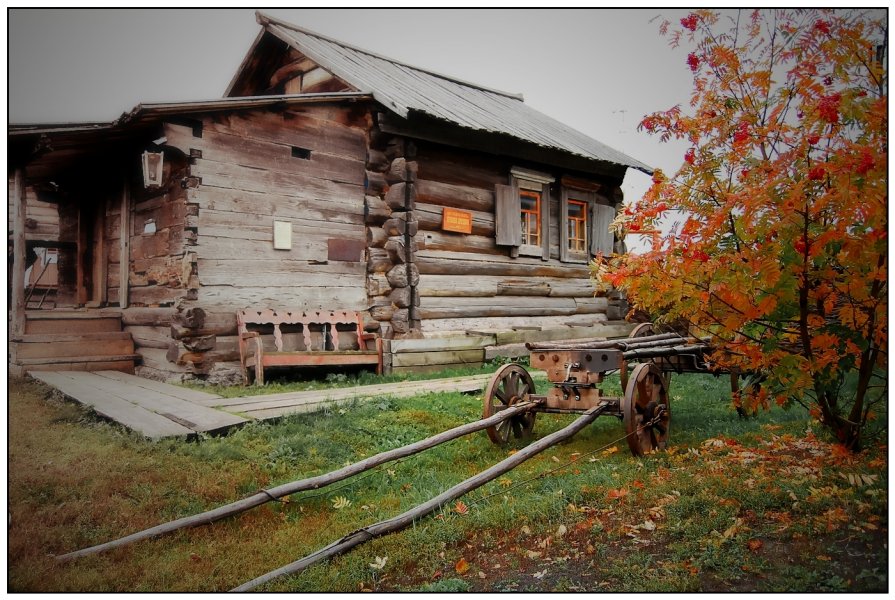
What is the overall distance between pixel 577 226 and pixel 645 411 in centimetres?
773

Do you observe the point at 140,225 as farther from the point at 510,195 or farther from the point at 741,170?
the point at 741,170

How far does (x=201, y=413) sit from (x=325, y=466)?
1336 millimetres

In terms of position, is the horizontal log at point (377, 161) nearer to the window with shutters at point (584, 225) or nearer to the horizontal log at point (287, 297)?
the horizontal log at point (287, 297)

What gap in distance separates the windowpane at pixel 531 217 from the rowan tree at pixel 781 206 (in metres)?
6.75

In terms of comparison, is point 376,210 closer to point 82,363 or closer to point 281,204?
point 281,204

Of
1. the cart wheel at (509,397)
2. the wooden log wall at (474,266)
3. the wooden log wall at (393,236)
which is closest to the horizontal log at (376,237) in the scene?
the wooden log wall at (393,236)

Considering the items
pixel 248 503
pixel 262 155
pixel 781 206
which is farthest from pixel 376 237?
pixel 781 206

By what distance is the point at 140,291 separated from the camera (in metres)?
8.71

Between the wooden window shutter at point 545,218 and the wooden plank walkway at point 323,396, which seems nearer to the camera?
the wooden plank walkway at point 323,396

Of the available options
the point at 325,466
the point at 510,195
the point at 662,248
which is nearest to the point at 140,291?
the point at 325,466

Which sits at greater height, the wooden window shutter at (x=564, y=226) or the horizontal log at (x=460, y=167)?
the horizontal log at (x=460, y=167)

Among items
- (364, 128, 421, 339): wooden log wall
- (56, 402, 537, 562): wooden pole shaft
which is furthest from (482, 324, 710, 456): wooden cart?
(364, 128, 421, 339): wooden log wall

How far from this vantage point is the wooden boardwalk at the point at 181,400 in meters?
4.80

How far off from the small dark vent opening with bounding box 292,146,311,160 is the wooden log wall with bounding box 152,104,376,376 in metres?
0.01
